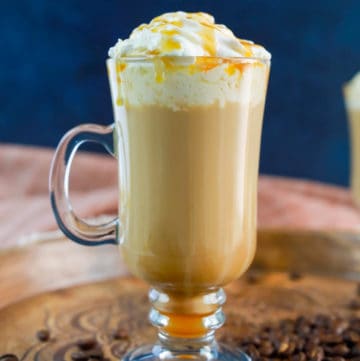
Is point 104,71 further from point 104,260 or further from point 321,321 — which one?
point 321,321

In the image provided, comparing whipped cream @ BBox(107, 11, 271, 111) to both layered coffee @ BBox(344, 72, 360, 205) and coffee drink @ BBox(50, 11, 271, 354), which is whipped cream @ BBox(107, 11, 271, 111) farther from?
layered coffee @ BBox(344, 72, 360, 205)

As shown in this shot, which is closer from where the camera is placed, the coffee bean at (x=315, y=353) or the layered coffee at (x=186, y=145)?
the layered coffee at (x=186, y=145)

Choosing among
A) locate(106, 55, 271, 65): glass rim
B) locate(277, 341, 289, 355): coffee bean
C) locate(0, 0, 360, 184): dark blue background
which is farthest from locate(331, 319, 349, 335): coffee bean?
locate(0, 0, 360, 184): dark blue background

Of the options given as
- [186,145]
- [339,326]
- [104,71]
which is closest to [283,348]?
[339,326]

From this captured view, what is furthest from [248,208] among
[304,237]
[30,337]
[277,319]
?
[304,237]

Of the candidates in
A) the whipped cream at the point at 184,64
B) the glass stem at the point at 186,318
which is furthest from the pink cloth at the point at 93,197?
the whipped cream at the point at 184,64

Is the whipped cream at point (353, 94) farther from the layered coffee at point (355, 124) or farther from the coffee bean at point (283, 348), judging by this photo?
the coffee bean at point (283, 348)

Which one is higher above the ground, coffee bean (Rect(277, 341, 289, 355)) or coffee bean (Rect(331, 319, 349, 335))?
coffee bean (Rect(277, 341, 289, 355))
